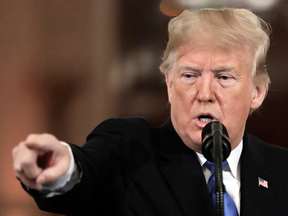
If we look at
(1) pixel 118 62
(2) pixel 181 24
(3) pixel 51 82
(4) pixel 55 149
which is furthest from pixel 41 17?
(4) pixel 55 149

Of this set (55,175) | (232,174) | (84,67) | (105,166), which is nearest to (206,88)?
(232,174)

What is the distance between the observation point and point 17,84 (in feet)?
6.33

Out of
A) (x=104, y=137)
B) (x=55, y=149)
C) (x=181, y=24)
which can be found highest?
(x=181, y=24)

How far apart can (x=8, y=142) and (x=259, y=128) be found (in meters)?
1.51

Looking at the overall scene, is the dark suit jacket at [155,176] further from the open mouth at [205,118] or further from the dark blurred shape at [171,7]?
the dark blurred shape at [171,7]

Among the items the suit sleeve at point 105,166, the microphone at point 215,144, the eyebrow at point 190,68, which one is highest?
the eyebrow at point 190,68

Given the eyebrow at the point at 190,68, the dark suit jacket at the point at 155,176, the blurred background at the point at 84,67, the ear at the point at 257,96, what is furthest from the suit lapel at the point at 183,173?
the blurred background at the point at 84,67

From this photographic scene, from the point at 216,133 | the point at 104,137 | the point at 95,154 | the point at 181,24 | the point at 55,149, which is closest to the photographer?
the point at 55,149

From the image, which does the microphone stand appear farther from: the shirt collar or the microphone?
the shirt collar

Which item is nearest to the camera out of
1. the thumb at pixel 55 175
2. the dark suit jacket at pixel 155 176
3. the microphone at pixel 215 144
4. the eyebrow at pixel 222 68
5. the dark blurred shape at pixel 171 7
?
the thumb at pixel 55 175

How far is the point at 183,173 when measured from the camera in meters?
1.25

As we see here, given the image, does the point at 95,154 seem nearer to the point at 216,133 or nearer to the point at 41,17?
the point at 216,133

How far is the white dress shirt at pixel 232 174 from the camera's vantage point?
1.30 metres

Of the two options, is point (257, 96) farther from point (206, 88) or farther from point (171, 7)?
point (171, 7)
